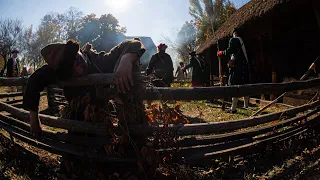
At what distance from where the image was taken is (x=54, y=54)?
6.84ft

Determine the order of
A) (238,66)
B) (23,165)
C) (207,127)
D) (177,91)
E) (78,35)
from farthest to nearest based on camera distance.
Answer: (78,35) → (238,66) → (23,165) → (207,127) → (177,91)

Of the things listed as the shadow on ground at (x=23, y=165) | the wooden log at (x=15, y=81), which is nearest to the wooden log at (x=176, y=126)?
the shadow on ground at (x=23, y=165)

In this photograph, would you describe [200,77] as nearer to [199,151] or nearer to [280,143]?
[280,143]

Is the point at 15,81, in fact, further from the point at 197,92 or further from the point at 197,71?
the point at 197,71

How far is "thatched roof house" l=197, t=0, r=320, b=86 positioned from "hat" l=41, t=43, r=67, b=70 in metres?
5.99

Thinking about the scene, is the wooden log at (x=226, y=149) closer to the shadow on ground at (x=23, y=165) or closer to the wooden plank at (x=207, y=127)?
the wooden plank at (x=207, y=127)

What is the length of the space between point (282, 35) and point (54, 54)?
8.47 m

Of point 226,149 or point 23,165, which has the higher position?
point 226,149

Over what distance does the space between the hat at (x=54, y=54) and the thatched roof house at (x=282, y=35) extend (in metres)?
5.99

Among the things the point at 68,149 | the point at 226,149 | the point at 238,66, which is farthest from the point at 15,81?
the point at 238,66

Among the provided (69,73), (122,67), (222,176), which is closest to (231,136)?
(222,176)

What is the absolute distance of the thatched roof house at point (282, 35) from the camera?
22.6 ft

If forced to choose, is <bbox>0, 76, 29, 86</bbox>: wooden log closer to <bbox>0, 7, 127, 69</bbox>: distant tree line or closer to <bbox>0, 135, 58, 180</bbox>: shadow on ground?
<bbox>0, 135, 58, 180</bbox>: shadow on ground

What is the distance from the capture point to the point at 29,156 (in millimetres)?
2984
